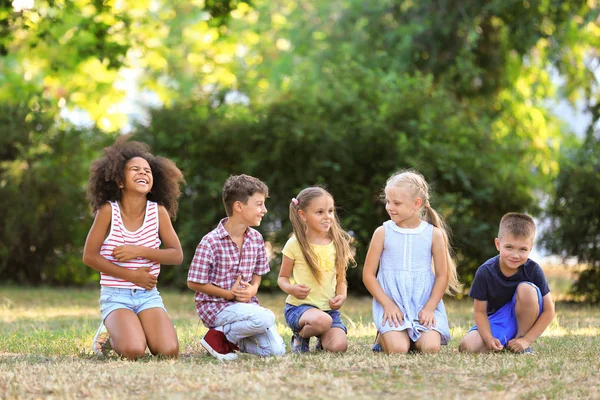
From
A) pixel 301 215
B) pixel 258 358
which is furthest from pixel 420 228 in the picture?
pixel 258 358

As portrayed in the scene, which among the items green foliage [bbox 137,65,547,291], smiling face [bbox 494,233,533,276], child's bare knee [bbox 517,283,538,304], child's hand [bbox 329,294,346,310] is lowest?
child's hand [bbox 329,294,346,310]

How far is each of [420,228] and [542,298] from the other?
3.16 ft

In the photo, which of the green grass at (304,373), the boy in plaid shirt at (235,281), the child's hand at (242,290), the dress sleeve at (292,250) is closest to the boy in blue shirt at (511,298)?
the green grass at (304,373)

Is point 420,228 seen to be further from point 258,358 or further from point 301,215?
point 258,358

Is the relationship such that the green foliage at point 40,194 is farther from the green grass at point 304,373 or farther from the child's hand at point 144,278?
the child's hand at point 144,278

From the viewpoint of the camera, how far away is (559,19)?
14.6 meters

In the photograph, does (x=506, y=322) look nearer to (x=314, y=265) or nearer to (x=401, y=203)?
(x=401, y=203)

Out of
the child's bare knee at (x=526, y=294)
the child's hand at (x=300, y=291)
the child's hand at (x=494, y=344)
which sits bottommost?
the child's hand at (x=494, y=344)

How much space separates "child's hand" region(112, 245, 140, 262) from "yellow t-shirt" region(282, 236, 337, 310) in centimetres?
106

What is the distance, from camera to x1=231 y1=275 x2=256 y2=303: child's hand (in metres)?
6.01

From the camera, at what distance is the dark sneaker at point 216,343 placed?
19.5 feet

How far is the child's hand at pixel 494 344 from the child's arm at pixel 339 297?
1018mm

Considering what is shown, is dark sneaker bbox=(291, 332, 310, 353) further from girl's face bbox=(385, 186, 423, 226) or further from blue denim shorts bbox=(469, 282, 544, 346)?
blue denim shorts bbox=(469, 282, 544, 346)

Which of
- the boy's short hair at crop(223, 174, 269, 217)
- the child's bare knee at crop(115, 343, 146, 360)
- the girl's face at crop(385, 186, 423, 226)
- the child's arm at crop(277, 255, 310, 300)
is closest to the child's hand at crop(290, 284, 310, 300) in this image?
the child's arm at crop(277, 255, 310, 300)
